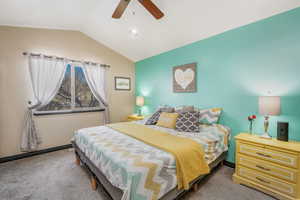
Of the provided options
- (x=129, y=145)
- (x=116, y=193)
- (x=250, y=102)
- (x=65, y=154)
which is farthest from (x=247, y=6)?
(x=65, y=154)

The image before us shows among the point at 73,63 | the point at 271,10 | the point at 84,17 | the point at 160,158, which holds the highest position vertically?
the point at 84,17

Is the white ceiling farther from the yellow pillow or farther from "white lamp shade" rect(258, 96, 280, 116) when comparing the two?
the yellow pillow

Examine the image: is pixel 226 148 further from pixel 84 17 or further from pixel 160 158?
pixel 84 17

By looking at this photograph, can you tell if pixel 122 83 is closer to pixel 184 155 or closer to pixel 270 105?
pixel 184 155

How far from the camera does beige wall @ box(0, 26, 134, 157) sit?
2609mm

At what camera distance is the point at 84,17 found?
9.60 feet

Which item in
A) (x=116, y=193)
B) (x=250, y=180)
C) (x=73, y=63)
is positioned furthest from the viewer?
(x=73, y=63)

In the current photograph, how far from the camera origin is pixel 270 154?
65.2 inches

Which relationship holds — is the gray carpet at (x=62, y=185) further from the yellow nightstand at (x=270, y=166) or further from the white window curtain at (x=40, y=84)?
the white window curtain at (x=40, y=84)

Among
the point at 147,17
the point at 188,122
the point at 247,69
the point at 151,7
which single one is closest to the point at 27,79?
the point at 147,17

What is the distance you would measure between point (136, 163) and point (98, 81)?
9.88ft

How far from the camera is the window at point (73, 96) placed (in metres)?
3.24

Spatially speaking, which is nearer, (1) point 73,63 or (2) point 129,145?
(2) point 129,145

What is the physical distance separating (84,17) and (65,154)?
121 inches
